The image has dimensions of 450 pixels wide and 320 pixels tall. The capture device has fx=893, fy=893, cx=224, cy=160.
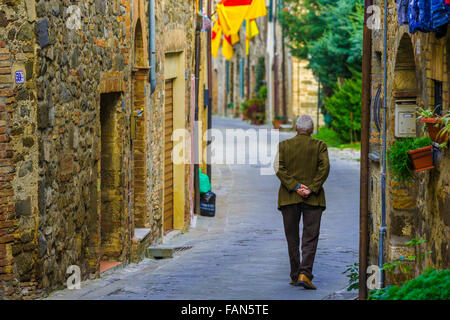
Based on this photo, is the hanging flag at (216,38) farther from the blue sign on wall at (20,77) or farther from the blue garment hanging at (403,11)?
the blue sign on wall at (20,77)

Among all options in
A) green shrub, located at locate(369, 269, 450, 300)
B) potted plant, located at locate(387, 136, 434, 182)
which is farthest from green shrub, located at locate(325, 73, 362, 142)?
green shrub, located at locate(369, 269, 450, 300)

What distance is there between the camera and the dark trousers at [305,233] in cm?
800

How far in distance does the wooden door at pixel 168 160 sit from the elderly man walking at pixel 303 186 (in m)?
5.40

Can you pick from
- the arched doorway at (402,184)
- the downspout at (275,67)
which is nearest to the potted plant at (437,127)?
the arched doorway at (402,184)

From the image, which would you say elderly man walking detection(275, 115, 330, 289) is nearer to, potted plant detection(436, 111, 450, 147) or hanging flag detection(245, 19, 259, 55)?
potted plant detection(436, 111, 450, 147)

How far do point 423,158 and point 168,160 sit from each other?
7659 mm

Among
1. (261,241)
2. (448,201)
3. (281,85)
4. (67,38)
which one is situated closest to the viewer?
(448,201)

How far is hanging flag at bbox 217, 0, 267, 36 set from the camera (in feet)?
66.3

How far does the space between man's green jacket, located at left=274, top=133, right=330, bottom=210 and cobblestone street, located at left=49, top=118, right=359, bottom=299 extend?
828 mm

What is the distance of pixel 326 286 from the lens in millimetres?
8258
